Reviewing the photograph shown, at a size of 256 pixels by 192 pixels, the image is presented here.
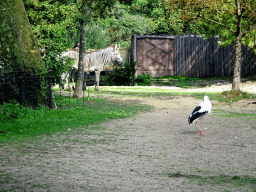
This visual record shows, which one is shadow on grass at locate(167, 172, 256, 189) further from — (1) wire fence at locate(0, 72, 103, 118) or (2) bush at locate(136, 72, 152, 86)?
(2) bush at locate(136, 72, 152, 86)

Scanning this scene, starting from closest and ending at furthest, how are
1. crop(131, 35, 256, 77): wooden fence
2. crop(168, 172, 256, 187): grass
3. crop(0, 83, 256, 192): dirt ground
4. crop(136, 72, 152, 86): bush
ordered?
1. crop(0, 83, 256, 192): dirt ground
2. crop(168, 172, 256, 187): grass
3. crop(136, 72, 152, 86): bush
4. crop(131, 35, 256, 77): wooden fence

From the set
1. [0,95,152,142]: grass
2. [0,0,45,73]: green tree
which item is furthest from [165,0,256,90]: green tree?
[0,0,45,73]: green tree

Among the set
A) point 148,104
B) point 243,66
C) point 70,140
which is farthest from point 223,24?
point 70,140

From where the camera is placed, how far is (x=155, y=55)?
88.7 ft

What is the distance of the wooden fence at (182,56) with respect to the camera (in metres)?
26.6

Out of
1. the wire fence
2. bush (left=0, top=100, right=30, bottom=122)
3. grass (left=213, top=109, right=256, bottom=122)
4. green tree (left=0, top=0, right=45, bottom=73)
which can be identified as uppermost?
green tree (left=0, top=0, right=45, bottom=73)

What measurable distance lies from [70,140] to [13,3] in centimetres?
548

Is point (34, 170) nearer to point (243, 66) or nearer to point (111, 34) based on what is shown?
point (243, 66)

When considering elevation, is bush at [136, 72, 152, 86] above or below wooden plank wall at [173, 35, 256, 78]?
below

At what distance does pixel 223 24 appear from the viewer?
685 inches

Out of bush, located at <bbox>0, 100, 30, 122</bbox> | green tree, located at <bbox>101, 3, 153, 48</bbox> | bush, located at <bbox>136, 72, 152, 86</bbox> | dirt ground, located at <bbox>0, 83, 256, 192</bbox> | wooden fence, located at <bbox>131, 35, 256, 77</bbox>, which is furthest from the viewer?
green tree, located at <bbox>101, 3, 153, 48</bbox>

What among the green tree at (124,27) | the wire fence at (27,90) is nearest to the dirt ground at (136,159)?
the wire fence at (27,90)

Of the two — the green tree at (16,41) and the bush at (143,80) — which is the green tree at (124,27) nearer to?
the bush at (143,80)

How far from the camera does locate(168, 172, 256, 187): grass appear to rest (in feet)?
17.0
